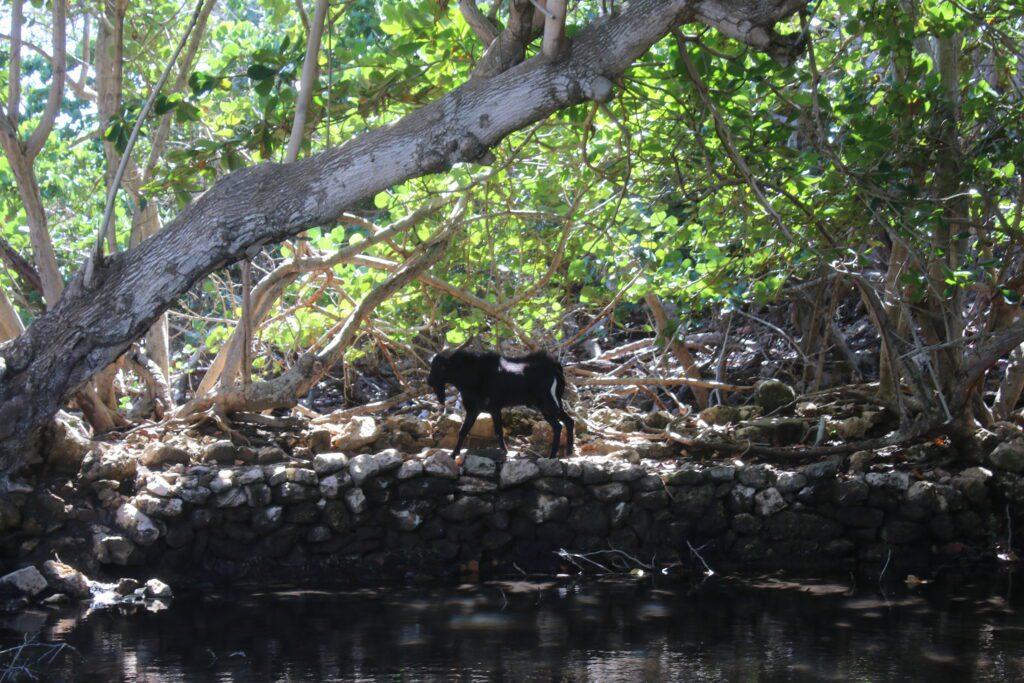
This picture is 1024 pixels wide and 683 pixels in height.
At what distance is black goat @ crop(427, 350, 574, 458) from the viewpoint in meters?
7.87

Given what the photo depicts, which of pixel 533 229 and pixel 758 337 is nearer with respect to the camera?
pixel 533 229

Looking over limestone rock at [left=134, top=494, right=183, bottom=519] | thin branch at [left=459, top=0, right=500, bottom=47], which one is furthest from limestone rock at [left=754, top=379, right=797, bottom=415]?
limestone rock at [left=134, top=494, right=183, bottom=519]

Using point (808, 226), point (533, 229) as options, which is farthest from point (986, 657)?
point (533, 229)

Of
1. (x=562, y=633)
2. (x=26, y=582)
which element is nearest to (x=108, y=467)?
(x=26, y=582)

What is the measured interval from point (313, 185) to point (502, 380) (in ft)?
9.32

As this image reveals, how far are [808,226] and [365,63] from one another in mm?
3248

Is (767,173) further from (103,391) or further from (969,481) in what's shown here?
(103,391)

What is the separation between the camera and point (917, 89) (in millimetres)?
6910

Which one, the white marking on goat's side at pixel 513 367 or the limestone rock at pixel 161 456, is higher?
the white marking on goat's side at pixel 513 367

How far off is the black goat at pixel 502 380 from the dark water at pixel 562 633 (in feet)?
4.17

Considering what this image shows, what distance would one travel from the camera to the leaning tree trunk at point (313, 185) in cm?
533

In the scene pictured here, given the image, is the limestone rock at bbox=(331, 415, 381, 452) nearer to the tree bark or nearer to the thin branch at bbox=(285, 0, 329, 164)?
the tree bark

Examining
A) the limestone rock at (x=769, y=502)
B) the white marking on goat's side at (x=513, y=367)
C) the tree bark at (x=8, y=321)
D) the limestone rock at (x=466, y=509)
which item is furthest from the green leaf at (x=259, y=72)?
the limestone rock at (x=769, y=502)

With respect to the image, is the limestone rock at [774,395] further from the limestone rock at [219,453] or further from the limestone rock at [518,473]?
the limestone rock at [219,453]
